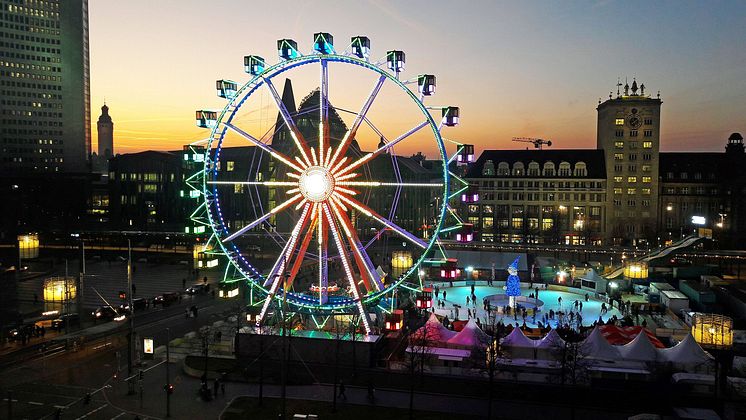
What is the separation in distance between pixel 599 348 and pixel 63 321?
133 feet

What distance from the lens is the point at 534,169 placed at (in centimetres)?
11138

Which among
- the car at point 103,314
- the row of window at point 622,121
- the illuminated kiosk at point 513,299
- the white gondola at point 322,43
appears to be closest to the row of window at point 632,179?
the row of window at point 622,121

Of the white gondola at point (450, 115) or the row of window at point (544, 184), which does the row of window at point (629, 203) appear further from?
the white gondola at point (450, 115)

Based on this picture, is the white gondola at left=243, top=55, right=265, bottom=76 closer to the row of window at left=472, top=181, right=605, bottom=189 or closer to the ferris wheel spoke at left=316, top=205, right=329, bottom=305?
the ferris wheel spoke at left=316, top=205, right=329, bottom=305

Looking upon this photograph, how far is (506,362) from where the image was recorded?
35594 millimetres

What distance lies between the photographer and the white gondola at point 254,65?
3838 centimetres

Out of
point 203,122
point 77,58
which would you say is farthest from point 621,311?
point 77,58

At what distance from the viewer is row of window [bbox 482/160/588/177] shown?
359 ft

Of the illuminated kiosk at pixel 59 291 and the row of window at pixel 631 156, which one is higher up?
the row of window at pixel 631 156

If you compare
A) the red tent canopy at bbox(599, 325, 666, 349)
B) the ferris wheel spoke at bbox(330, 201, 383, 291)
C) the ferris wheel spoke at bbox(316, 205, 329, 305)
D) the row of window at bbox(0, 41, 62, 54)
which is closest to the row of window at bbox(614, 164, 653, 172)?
the red tent canopy at bbox(599, 325, 666, 349)

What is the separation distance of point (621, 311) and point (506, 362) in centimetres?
2358

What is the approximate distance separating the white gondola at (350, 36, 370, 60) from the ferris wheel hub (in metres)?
7.06

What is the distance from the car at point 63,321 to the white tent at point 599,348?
1461 inches

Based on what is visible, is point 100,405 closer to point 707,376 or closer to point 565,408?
point 565,408
